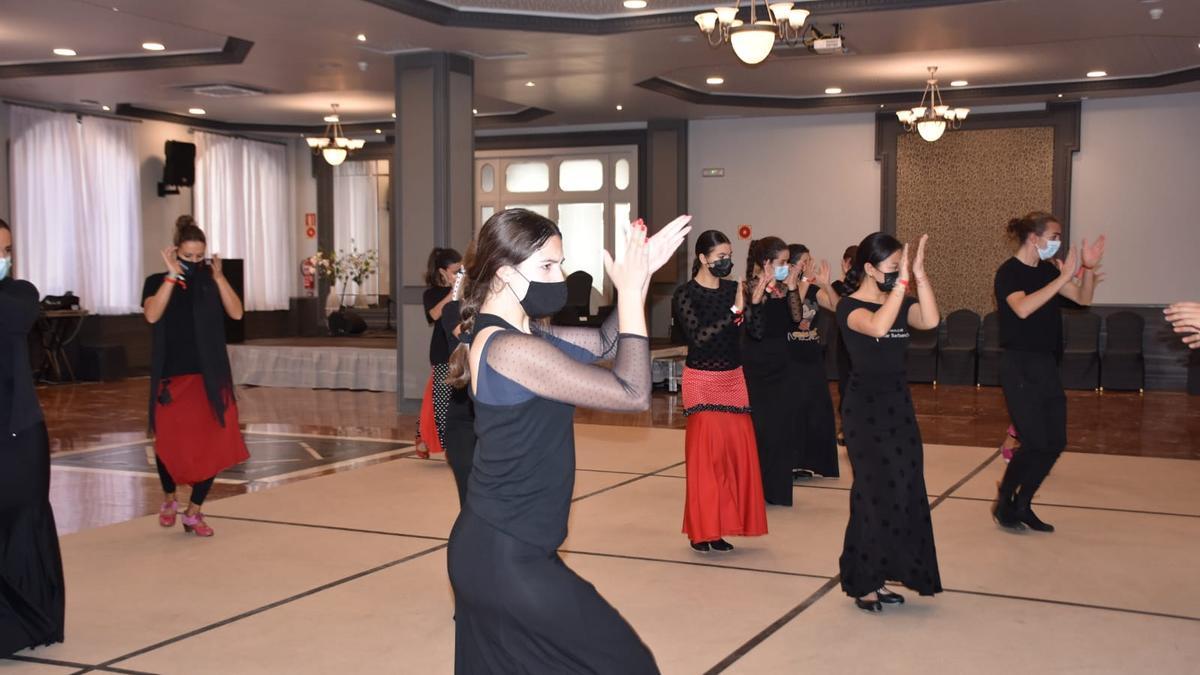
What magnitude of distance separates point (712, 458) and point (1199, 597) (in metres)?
2.10

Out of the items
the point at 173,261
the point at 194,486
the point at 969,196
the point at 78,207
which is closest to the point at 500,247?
the point at 173,261

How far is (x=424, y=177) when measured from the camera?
1108 centimetres

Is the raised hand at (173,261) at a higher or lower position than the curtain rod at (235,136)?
lower

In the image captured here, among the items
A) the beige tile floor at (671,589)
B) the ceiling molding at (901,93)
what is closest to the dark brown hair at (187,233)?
the beige tile floor at (671,589)

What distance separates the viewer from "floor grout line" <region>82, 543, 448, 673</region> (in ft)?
13.4

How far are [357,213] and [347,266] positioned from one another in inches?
33.7

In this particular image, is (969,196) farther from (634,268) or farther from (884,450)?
(634,268)

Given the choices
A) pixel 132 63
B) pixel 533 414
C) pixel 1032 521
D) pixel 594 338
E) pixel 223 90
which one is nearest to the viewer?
pixel 533 414

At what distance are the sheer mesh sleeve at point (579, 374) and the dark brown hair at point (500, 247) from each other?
0.65 feet

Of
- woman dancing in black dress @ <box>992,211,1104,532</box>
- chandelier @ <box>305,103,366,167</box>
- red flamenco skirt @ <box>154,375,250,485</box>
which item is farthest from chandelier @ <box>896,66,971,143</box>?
red flamenco skirt @ <box>154,375,250,485</box>

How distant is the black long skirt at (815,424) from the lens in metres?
7.27

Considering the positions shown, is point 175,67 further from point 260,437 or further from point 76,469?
point 76,469

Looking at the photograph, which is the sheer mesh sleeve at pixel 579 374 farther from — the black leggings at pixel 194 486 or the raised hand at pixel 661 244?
the black leggings at pixel 194 486

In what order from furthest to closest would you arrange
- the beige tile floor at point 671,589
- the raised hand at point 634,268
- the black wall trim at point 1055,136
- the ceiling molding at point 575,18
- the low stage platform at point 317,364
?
the black wall trim at point 1055,136 → the low stage platform at point 317,364 → the ceiling molding at point 575,18 → the beige tile floor at point 671,589 → the raised hand at point 634,268
